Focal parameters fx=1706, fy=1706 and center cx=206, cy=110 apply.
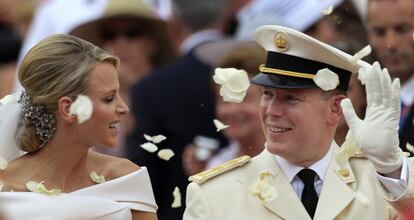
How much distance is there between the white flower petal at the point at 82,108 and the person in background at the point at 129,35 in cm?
370

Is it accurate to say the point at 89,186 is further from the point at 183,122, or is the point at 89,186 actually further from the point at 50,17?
the point at 50,17

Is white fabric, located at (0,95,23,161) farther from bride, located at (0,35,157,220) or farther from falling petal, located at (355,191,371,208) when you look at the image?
falling petal, located at (355,191,371,208)

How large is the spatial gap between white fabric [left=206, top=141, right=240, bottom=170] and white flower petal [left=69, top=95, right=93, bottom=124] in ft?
7.84

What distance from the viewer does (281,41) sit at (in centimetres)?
748

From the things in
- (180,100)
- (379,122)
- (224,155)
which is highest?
(379,122)

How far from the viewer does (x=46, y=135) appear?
23.9 ft

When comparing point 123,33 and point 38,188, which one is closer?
point 38,188

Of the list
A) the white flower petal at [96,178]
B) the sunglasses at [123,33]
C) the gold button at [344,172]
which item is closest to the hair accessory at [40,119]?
the white flower petal at [96,178]

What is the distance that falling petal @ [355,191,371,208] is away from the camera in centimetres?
726

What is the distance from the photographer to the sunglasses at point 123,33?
35.8 feet

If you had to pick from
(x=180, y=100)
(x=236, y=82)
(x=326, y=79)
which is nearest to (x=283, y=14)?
(x=180, y=100)

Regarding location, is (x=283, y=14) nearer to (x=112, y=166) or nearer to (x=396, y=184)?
(x=112, y=166)

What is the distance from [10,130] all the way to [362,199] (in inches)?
60.8

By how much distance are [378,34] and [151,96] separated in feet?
4.58
